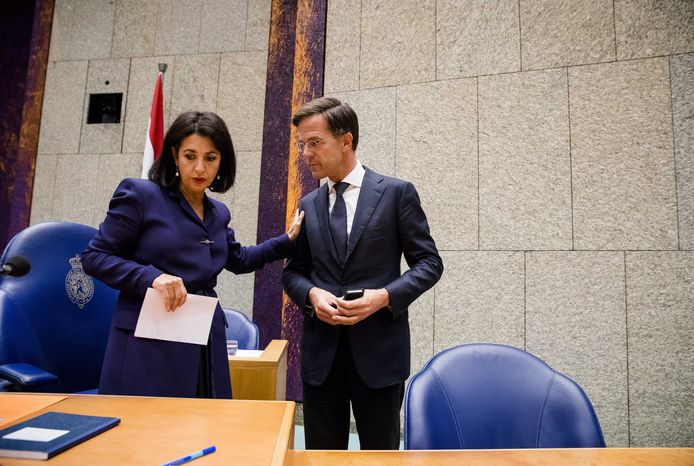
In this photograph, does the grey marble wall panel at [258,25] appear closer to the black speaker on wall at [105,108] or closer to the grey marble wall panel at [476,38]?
the black speaker on wall at [105,108]

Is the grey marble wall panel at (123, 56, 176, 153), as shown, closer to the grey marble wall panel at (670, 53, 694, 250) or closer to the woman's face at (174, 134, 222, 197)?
the woman's face at (174, 134, 222, 197)

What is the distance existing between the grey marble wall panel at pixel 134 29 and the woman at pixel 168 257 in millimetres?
3439

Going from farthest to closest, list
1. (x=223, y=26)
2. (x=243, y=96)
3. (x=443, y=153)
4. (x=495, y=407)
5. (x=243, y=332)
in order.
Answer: (x=223, y=26)
(x=243, y=96)
(x=443, y=153)
(x=243, y=332)
(x=495, y=407)

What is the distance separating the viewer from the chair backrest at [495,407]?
107 centimetres

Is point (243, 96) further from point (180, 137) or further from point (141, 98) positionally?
point (180, 137)

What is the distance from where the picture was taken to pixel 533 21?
121 inches

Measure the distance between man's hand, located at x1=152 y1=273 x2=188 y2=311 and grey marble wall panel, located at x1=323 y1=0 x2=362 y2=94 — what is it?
8.41 ft

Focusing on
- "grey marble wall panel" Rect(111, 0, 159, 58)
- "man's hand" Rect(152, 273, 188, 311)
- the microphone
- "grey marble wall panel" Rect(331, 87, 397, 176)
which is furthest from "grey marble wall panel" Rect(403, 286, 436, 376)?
"grey marble wall panel" Rect(111, 0, 159, 58)

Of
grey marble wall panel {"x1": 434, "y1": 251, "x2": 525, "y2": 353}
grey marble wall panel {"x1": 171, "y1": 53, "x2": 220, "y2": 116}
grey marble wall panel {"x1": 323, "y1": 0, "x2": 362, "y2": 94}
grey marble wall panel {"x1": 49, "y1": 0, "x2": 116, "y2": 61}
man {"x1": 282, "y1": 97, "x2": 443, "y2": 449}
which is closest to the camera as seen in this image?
man {"x1": 282, "y1": 97, "x2": 443, "y2": 449}

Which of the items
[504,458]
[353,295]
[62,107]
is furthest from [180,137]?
[62,107]

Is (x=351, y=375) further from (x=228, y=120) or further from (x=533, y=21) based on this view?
(x=228, y=120)

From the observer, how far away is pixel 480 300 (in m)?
2.99

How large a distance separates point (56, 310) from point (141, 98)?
2.82m

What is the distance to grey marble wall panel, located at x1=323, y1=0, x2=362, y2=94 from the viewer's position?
3463 mm
